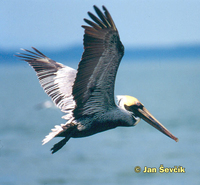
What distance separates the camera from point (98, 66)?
5.25 m

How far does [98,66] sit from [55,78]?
1860 mm

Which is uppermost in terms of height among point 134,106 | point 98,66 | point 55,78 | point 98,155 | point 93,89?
point 98,66

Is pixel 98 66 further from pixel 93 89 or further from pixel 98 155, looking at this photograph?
pixel 98 155

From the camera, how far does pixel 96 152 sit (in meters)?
38.5

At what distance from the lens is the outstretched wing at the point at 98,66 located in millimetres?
5008

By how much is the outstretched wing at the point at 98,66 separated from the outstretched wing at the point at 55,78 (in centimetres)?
68

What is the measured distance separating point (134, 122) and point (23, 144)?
35.8 metres

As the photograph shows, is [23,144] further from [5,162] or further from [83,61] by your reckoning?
[83,61]

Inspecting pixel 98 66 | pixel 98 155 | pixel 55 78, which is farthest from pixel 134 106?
pixel 98 155

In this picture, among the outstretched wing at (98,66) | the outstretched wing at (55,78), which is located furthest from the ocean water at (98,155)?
the outstretched wing at (98,66)

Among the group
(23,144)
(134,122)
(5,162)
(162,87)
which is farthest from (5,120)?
(162,87)

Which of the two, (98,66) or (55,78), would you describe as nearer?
(98,66)

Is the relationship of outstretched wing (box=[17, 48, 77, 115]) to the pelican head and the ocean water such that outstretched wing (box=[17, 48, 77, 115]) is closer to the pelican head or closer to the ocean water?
the pelican head

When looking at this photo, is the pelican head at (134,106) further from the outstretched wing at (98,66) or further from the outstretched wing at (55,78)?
the outstretched wing at (55,78)
